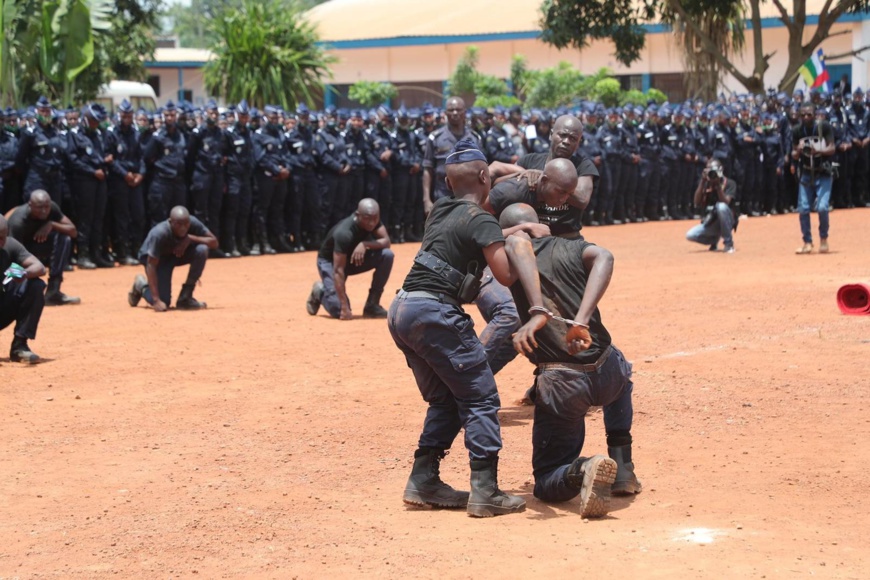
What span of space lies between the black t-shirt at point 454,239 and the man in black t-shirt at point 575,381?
183 millimetres

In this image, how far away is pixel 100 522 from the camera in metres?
5.74

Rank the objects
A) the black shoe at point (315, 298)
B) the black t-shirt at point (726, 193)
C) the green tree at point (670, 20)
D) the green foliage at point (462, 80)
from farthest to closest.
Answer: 1. the green foliage at point (462, 80)
2. the green tree at point (670, 20)
3. the black t-shirt at point (726, 193)
4. the black shoe at point (315, 298)

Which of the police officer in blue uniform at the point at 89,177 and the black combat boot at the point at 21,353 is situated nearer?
the black combat boot at the point at 21,353

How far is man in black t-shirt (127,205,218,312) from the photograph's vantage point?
12773mm

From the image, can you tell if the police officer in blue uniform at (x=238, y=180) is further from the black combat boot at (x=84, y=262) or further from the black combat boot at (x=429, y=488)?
the black combat boot at (x=429, y=488)

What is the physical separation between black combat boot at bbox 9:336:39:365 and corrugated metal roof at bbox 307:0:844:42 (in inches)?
1203

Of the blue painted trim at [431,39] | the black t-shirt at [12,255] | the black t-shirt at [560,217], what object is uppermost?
the blue painted trim at [431,39]

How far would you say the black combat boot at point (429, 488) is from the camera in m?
5.88

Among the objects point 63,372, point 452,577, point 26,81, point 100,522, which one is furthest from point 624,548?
point 26,81

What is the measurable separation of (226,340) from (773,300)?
18.0 ft

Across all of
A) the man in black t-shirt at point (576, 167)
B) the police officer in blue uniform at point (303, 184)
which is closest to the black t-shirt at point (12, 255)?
the man in black t-shirt at point (576, 167)

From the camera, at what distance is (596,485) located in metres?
5.50

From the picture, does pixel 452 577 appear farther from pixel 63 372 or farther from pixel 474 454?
pixel 63 372

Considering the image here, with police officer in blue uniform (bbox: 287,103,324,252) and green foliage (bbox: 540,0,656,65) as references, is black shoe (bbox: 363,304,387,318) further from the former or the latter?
green foliage (bbox: 540,0,656,65)
